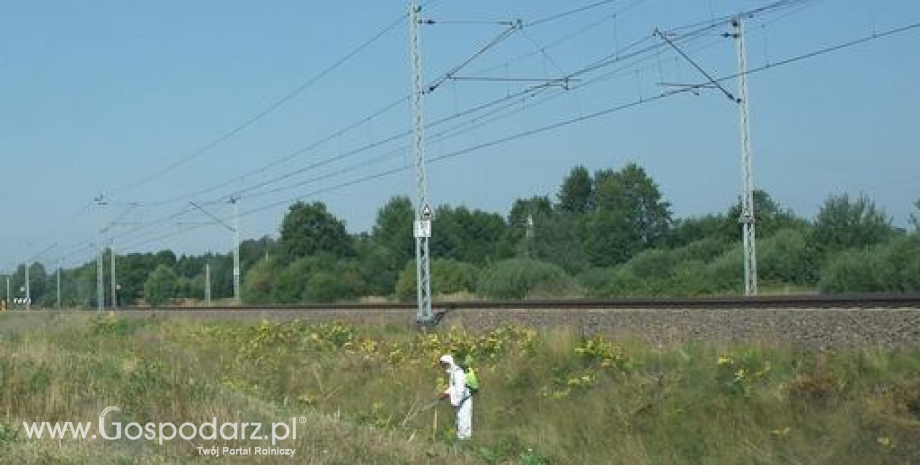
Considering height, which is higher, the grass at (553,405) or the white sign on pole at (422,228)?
the white sign on pole at (422,228)

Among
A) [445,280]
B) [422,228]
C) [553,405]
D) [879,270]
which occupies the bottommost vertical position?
[553,405]

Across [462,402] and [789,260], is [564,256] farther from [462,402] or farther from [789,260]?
[462,402]

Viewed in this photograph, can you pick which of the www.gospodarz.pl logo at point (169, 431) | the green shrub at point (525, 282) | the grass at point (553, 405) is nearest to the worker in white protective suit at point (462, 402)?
the grass at point (553, 405)

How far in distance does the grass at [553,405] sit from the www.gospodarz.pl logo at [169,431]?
17cm

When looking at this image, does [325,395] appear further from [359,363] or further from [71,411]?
[71,411]

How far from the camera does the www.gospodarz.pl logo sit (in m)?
11.1

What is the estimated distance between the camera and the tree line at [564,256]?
49.0m

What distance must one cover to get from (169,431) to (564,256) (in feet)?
245

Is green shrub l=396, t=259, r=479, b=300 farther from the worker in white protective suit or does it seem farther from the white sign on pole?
the worker in white protective suit

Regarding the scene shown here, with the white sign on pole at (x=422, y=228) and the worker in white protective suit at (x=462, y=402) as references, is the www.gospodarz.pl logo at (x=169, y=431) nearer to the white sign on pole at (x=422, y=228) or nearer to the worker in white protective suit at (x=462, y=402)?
the worker in white protective suit at (x=462, y=402)

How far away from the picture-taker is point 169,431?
11617 mm

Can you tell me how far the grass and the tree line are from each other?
20350 mm

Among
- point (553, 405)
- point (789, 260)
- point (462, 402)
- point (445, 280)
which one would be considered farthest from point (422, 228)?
point (445, 280)

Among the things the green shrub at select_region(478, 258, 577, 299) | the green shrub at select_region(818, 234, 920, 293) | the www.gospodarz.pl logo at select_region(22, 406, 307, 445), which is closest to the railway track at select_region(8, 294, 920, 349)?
the www.gospodarz.pl logo at select_region(22, 406, 307, 445)
